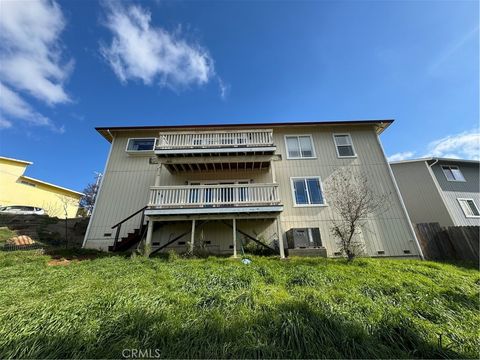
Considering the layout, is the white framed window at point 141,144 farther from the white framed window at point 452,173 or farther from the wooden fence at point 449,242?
the white framed window at point 452,173

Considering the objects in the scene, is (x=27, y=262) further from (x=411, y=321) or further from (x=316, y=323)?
(x=411, y=321)

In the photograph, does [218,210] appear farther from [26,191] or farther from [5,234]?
[26,191]

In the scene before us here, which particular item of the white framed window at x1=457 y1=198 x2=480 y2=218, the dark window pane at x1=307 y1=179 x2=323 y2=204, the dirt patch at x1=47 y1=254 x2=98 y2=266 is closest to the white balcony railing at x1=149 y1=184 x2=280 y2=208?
the dark window pane at x1=307 y1=179 x2=323 y2=204

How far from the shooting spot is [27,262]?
24.4 feet

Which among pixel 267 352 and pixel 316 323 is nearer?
pixel 267 352

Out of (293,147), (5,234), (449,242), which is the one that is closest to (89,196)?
(5,234)

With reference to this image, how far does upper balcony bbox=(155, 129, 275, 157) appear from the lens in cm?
1090

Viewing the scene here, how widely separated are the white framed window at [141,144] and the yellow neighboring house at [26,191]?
13.6 metres

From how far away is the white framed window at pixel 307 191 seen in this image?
11812 millimetres

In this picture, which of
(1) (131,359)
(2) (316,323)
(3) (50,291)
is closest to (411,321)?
(2) (316,323)

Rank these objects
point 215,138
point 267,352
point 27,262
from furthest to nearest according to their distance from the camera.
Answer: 1. point 215,138
2. point 27,262
3. point 267,352

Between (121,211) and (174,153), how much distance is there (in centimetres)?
480

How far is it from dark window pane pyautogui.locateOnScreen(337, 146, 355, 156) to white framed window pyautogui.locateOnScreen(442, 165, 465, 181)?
10.9 metres

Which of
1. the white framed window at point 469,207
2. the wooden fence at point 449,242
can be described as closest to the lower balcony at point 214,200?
the wooden fence at point 449,242
